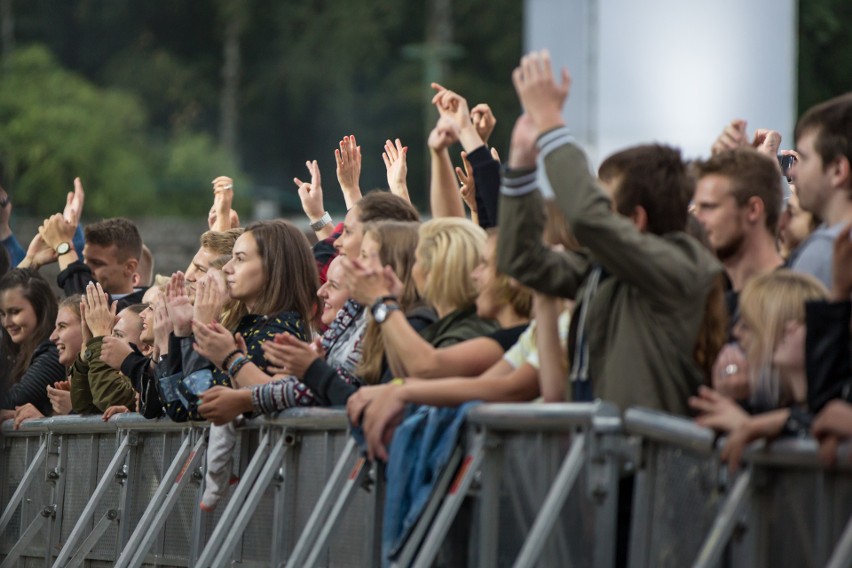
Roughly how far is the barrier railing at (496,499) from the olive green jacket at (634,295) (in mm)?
193

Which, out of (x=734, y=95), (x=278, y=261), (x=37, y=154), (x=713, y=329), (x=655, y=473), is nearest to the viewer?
(x=655, y=473)

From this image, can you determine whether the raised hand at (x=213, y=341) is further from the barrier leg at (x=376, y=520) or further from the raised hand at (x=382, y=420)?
the raised hand at (x=382, y=420)

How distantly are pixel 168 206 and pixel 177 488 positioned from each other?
32.1 meters

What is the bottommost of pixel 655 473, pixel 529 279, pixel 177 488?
pixel 177 488

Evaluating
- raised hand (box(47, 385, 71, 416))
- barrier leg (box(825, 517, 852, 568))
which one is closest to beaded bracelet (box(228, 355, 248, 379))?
raised hand (box(47, 385, 71, 416))

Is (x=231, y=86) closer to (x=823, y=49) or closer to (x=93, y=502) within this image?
(x=823, y=49)

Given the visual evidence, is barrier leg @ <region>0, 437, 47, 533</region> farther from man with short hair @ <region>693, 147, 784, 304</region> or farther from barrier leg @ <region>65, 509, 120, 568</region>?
man with short hair @ <region>693, 147, 784, 304</region>

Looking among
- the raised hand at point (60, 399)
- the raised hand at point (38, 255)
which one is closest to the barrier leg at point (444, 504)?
the raised hand at point (60, 399)

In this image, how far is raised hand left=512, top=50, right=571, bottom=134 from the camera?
18.9 ft

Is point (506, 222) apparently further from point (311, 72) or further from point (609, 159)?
point (311, 72)

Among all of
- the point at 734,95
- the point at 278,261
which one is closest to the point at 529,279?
the point at 278,261

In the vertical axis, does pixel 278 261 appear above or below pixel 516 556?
above

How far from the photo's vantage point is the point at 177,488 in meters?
8.41

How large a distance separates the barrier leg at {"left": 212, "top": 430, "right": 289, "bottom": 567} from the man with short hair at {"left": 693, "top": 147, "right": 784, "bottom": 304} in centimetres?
213
